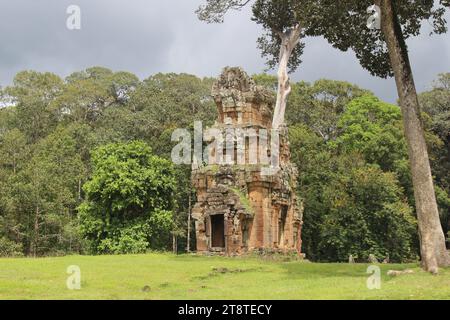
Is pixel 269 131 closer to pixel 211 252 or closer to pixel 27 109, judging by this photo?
pixel 211 252

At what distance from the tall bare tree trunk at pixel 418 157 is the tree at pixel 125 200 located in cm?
1812

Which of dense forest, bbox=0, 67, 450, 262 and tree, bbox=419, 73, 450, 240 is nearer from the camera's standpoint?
dense forest, bbox=0, 67, 450, 262

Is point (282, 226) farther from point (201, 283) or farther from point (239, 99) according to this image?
point (201, 283)

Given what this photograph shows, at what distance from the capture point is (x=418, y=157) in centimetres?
1576

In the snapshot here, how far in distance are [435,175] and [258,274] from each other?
31739mm

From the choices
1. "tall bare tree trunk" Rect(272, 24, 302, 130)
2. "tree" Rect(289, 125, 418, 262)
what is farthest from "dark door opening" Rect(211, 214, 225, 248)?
"tree" Rect(289, 125, 418, 262)

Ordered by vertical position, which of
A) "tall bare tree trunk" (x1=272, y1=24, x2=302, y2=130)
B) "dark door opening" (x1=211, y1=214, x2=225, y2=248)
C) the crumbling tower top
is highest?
"tall bare tree trunk" (x1=272, y1=24, x2=302, y2=130)

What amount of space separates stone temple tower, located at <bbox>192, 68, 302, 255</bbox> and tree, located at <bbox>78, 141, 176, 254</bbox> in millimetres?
5473

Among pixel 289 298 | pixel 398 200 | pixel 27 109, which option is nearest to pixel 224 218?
pixel 289 298

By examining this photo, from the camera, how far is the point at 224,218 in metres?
25.3

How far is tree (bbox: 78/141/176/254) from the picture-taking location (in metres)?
31.3

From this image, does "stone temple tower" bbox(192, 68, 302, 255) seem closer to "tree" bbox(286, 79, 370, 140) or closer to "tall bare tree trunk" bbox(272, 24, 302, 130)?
"tall bare tree trunk" bbox(272, 24, 302, 130)

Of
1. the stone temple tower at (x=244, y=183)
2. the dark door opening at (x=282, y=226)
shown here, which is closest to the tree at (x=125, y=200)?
the stone temple tower at (x=244, y=183)

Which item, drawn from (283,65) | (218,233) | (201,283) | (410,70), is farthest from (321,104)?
(201,283)
